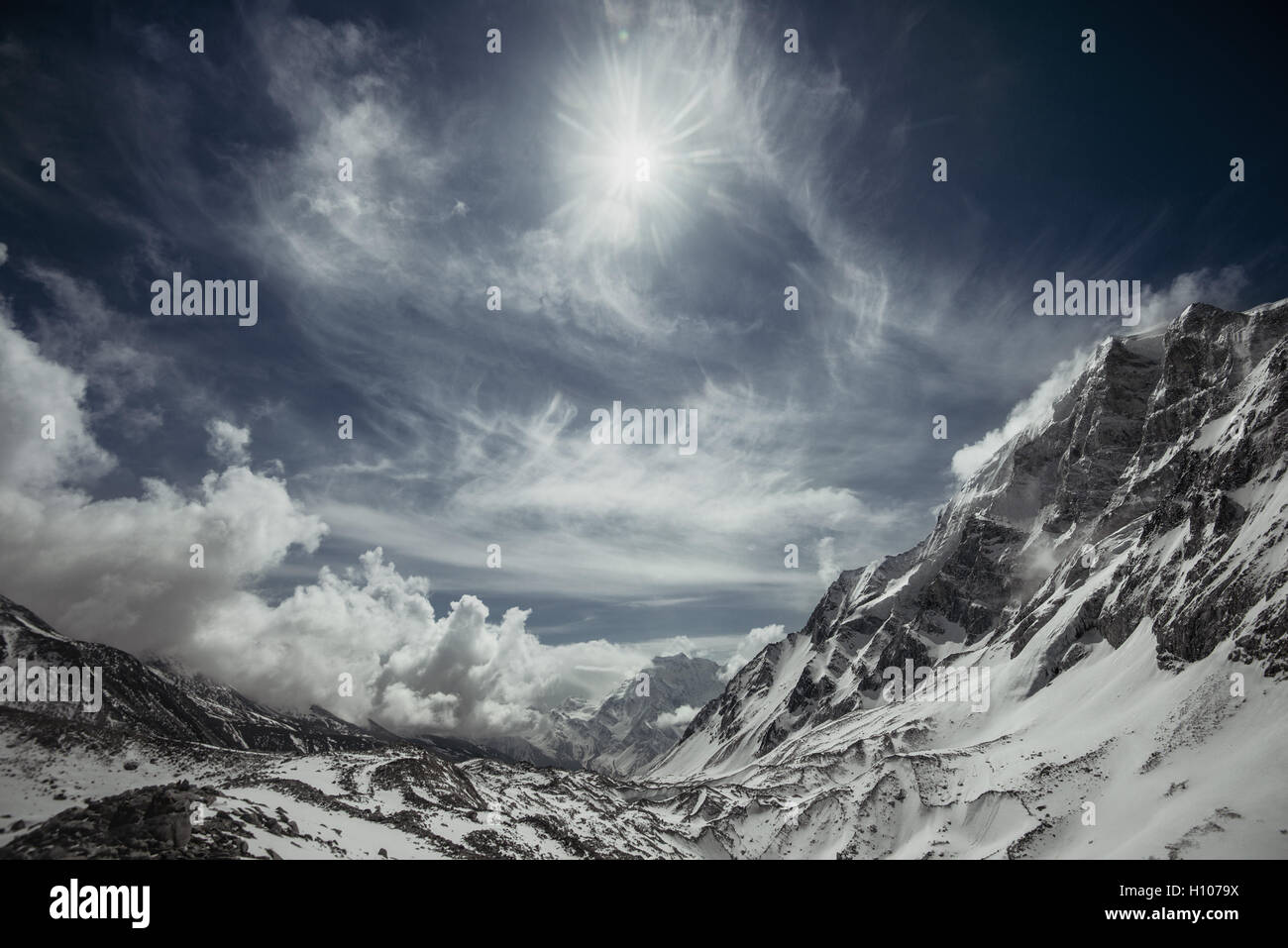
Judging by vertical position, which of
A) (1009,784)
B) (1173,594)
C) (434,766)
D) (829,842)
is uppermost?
(1173,594)

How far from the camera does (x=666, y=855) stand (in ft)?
330

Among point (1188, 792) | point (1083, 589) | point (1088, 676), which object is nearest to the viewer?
point (1188, 792)

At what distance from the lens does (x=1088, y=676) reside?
412 ft

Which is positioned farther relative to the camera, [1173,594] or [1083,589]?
[1083,589]

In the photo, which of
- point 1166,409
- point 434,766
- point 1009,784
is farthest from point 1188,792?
point 1166,409

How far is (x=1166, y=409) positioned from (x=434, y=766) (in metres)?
216

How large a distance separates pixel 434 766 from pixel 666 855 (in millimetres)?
41504

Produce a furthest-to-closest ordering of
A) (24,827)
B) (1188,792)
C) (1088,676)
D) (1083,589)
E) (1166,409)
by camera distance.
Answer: (1166,409), (1083,589), (1088,676), (1188,792), (24,827)

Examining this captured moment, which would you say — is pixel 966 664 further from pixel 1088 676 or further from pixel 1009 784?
pixel 1009 784
